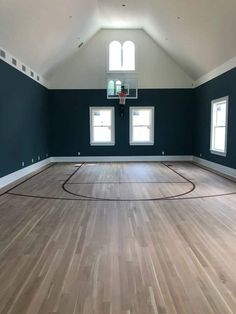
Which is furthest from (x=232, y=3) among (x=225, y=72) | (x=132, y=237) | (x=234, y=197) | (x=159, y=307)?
(x=159, y=307)

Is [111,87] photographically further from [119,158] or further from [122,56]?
[119,158]

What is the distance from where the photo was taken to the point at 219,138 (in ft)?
30.6

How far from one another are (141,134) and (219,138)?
3.54 meters

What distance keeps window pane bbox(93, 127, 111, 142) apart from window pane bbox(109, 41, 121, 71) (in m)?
2.39

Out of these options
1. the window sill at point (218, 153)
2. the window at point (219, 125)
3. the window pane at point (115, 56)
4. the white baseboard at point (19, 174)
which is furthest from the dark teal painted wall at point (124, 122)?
the window sill at point (218, 153)

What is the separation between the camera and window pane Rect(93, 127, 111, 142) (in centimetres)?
1198

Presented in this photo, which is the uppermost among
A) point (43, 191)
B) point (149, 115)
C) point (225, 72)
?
point (225, 72)

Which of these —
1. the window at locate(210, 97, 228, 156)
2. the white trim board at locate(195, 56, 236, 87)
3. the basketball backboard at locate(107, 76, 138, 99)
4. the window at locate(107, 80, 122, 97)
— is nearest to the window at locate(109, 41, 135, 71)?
the basketball backboard at locate(107, 76, 138, 99)

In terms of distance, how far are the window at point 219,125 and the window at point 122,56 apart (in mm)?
3907

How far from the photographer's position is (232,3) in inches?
230

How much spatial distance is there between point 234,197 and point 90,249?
338 centimetres

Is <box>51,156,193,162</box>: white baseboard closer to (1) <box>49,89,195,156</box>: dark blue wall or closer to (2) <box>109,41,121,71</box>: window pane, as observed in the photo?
(1) <box>49,89,195,156</box>: dark blue wall

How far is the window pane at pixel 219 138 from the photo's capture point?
8969mm

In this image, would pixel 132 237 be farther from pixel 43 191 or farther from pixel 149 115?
pixel 149 115
